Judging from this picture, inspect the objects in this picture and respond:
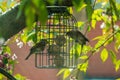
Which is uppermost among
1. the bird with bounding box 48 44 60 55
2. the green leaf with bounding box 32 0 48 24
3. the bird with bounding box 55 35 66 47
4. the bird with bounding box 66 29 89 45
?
the green leaf with bounding box 32 0 48 24

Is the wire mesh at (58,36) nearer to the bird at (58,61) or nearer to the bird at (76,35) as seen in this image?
the bird at (58,61)

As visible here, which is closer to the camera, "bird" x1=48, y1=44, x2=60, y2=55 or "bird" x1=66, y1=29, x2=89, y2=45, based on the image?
"bird" x1=66, y1=29, x2=89, y2=45

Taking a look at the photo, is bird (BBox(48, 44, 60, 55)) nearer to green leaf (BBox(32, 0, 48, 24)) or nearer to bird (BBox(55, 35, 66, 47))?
bird (BBox(55, 35, 66, 47))

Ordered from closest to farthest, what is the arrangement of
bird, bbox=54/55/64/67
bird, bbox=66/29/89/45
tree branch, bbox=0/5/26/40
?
tree branch, bbox=0/5/26/40, bird, bbox=66/29/89/45, bird, bbox=54/55/64/67

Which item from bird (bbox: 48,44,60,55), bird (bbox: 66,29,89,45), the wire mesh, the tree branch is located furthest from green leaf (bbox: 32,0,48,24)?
bird (bbox: 48,44,60,55)

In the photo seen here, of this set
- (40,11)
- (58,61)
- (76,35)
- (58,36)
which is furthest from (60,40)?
(40,11)

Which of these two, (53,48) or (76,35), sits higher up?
(76,35)

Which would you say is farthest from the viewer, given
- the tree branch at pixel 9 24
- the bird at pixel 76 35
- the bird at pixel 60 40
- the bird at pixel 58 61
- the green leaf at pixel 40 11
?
the bird at pixel 58 61

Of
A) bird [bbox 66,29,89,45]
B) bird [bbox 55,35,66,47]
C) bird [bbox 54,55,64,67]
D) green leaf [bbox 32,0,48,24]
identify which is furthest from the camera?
bird [bbox 54,55,64,67]

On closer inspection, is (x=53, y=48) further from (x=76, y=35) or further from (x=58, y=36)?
(x=76, y=35)

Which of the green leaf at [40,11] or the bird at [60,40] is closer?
the green leaf at [40,11]

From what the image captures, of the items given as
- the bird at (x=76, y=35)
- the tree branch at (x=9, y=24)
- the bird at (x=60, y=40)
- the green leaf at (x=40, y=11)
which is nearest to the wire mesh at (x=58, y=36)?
the bird at (x=60, y=40)

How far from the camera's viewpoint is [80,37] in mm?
1880

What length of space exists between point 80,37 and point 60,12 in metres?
0.18
